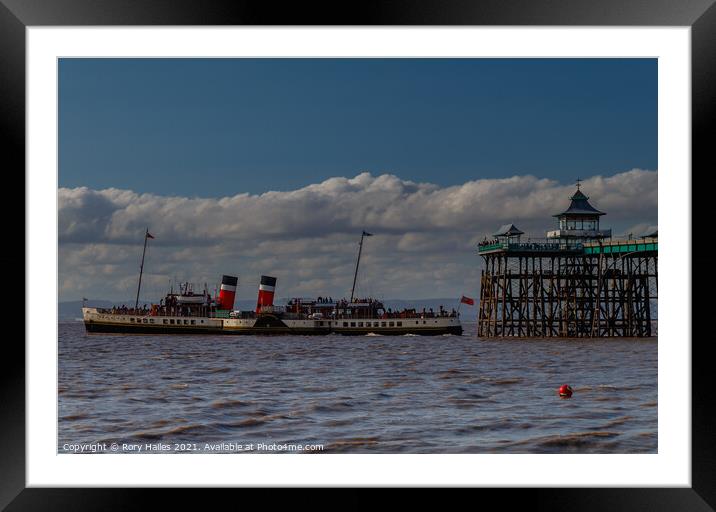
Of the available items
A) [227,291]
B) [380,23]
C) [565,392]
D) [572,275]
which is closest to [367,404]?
[565,392]

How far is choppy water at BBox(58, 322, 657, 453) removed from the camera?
12547 mm

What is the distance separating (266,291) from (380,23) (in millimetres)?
49300

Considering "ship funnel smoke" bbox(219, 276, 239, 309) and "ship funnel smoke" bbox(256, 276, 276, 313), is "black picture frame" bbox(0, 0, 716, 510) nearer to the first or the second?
"ship funnel smoke" bbox(256, 276, 276, 313)

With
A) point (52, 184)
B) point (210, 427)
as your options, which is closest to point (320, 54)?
point (52, 184)

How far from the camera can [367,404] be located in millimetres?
17094

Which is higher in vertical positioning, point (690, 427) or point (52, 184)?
point (52, 184)

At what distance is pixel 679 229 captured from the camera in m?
8.38

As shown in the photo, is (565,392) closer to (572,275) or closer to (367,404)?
(367,404)

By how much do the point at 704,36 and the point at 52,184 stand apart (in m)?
6.45

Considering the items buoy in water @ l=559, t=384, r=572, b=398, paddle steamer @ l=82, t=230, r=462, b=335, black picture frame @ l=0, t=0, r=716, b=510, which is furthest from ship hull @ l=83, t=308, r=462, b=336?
black picture frame @ l=0, t=0, r=716, b=510

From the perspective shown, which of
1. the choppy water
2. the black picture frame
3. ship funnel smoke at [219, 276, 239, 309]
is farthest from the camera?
ship funnel smoke at [219, 276, 239, 309]

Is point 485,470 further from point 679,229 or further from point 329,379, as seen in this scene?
point 329,379

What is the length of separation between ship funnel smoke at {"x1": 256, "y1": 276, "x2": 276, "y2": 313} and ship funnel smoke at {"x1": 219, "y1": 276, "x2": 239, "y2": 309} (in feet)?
6.54

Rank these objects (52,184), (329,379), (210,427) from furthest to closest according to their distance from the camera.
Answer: (329,379) < (210,427) < (52,184)
